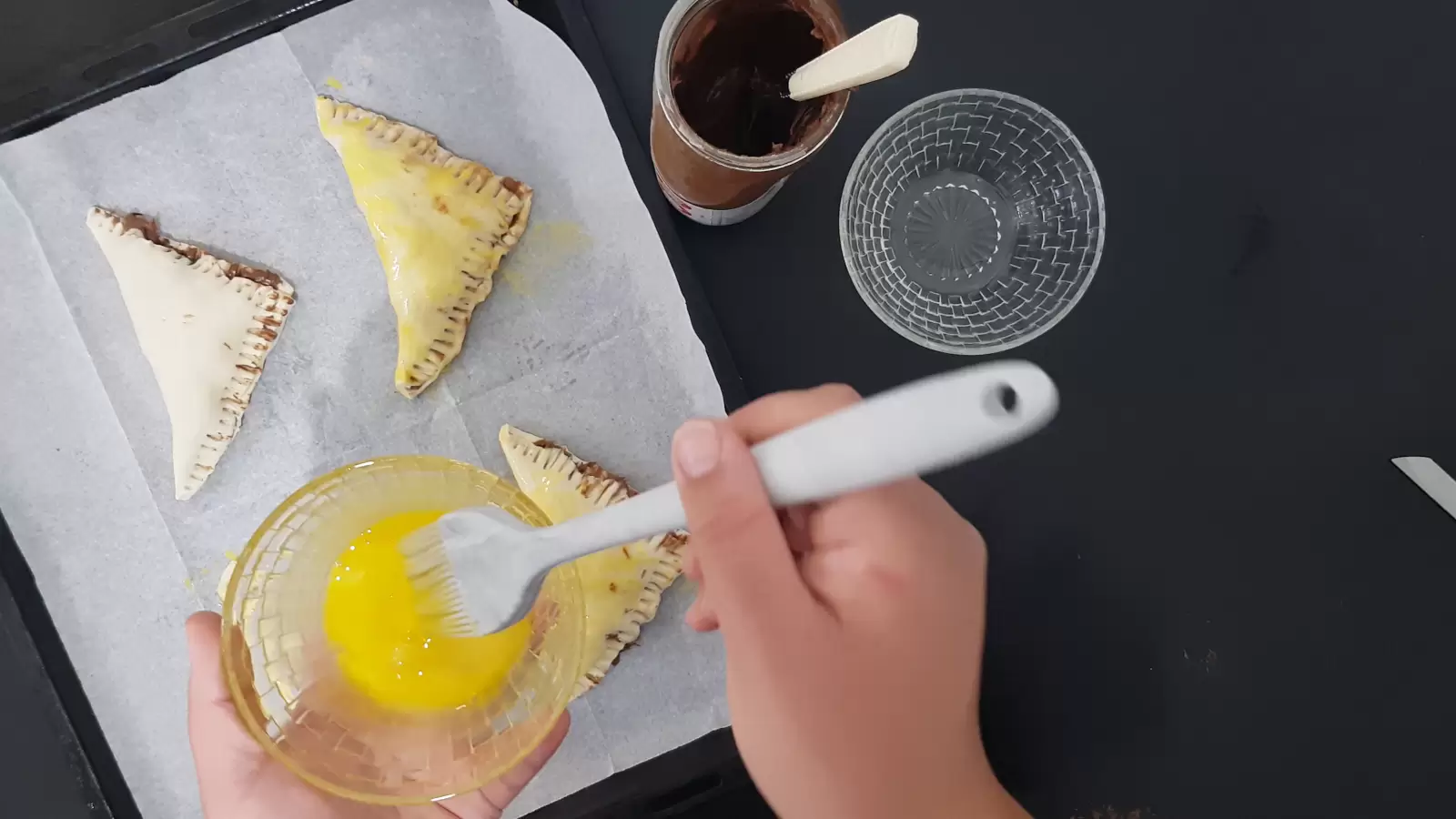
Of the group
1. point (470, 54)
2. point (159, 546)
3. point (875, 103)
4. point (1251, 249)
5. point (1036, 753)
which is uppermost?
point (470, 54)

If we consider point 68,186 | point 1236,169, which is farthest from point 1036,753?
point 68,186

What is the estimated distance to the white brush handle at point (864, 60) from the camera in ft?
1.82

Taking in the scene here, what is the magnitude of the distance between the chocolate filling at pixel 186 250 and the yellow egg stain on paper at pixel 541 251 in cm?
26

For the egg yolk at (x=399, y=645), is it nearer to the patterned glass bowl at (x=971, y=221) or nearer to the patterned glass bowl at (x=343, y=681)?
the patterned glass bowl at (x=343, y=681)

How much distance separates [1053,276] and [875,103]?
267 millimetres

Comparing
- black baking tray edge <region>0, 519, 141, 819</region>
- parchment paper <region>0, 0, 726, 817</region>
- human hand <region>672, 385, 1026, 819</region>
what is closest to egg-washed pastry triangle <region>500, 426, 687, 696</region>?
parchment paper <region>0, 0, 726, 817</region>

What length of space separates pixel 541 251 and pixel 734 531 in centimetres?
56

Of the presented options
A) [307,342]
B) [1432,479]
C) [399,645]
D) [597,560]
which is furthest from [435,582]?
[1432,479]

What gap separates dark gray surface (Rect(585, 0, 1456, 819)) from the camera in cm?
94

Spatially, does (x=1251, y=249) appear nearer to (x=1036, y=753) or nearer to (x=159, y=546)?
(x=1036, y=753)

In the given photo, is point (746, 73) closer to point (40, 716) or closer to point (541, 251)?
point (541, 251)

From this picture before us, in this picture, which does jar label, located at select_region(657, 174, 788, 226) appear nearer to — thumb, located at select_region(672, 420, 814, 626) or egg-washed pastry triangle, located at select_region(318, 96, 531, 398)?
egg-washed pastry triangle, located at select_region(318, 96, 531, 398)

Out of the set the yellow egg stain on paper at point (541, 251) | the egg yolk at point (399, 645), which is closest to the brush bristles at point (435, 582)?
the egg yolk at point (399, 645)

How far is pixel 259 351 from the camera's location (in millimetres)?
985
